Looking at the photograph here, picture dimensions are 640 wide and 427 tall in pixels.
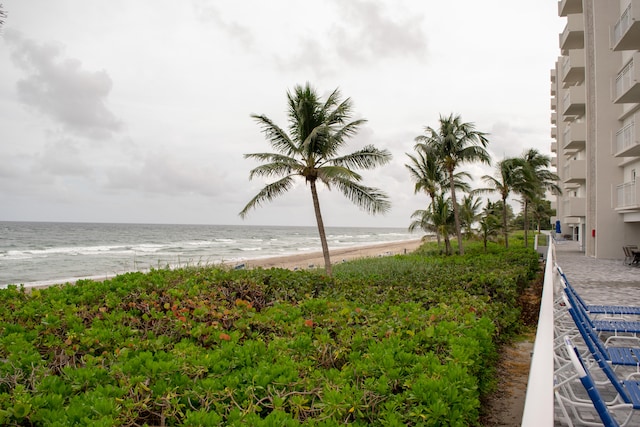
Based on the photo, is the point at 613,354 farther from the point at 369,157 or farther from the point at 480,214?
the point at 480,214

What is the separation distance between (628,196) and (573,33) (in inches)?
552

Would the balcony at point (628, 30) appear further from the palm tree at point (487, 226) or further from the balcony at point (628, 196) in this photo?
the palm tree at point (487, 226)

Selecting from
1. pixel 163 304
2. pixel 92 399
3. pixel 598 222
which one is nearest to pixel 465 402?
pixel 92 399

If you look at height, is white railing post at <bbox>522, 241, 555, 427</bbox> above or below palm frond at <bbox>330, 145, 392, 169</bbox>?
below

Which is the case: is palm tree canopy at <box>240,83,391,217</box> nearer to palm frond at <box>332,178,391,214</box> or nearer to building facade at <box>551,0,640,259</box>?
palm frond at <box>332,178,391,214</box>

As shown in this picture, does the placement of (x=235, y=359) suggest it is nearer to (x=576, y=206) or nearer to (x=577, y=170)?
(x=577, y=170)

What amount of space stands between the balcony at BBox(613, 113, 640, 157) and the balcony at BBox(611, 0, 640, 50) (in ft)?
9.46

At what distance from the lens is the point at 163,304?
19.6 ft

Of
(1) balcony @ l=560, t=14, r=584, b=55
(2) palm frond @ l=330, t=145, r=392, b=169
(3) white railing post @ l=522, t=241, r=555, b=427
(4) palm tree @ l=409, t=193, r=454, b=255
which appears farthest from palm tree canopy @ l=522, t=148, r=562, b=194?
(3) white railing post @ l=522, t=241, r=555, b=427

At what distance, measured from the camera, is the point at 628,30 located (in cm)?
1638

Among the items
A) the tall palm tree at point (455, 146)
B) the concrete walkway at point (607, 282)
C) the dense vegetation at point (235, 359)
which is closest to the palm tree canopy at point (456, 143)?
the tall palm tree at point (455, 146)

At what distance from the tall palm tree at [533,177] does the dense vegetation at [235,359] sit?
2407cm

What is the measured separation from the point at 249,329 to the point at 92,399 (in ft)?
6.68

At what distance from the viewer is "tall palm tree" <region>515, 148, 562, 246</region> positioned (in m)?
28.4
